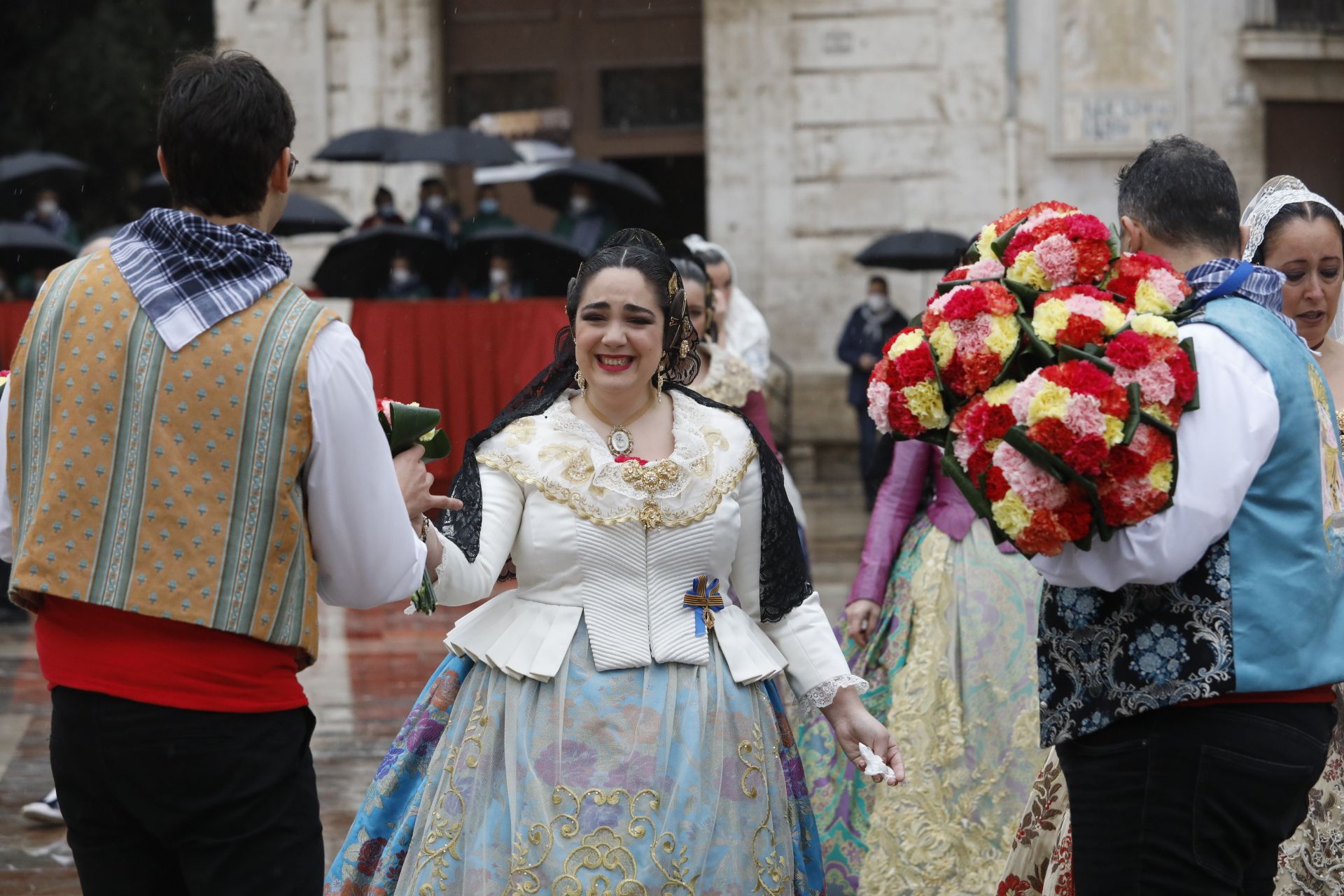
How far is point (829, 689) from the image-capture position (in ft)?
11.2

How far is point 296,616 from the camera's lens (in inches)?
100

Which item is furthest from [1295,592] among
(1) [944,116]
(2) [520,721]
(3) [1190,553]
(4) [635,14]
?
(4) [635,14]

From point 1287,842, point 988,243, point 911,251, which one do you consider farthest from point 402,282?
point 988,243

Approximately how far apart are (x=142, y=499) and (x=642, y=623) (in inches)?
46.5

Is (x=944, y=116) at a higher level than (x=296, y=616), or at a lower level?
higher

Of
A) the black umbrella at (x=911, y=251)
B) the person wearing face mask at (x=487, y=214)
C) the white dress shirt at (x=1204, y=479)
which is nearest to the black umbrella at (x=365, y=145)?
the person wearing face mask at (x=487, y=214)

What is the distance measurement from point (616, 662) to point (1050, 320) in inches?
44.1

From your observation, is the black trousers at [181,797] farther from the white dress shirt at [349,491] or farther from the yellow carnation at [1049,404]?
the yellow carnation at [1049,404]

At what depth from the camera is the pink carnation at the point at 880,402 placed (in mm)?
2867

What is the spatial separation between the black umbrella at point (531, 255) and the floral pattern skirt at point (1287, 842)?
8.66 meters

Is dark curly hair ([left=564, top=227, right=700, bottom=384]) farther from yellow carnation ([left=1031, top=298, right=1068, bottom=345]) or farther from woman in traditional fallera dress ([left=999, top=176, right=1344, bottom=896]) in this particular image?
woman in traditional fallera dress ([left=999, top=176, right=1344, bottom=896])

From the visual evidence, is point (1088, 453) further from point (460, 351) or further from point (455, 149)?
point (455, 149)

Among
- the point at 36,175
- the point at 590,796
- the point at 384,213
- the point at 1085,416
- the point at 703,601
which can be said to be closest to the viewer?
the point at 1085,416

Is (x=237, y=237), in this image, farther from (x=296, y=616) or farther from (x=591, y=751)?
(x=591, y=751)
